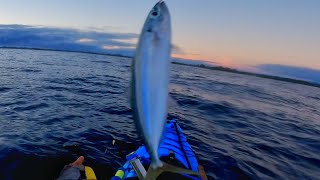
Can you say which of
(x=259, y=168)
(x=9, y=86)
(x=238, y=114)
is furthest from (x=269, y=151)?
(x=9, y=86)

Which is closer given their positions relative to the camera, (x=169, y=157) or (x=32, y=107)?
(x=169, y=157)

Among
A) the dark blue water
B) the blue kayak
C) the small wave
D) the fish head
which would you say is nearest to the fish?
the fish head

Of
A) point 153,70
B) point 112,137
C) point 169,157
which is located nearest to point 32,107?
point 112,137

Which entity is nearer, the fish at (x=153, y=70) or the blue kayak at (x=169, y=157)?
the fish at (x=153, y=70)

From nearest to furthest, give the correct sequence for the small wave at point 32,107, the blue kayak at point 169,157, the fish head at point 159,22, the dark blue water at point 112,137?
the fish head at point 159,22
the blue kayak at point 169,157
the dark blue water at point 112,137
the small wave at point 32,107

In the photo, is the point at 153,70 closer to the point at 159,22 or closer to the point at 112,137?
the point at 159,22

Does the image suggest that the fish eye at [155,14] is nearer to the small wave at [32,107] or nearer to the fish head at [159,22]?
the fish head at [159,22]

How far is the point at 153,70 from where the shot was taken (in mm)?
1489

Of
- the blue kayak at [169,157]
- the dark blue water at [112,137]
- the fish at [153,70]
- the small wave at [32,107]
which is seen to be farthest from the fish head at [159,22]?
the small wave at [32,107]

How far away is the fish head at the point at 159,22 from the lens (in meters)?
1.44

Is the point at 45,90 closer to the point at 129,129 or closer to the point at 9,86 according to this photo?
the point at 9,86

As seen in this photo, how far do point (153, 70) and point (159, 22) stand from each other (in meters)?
0.23

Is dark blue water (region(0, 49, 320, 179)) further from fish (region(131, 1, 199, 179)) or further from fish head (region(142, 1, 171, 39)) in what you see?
fish head (region(142, 1, 171, 39))

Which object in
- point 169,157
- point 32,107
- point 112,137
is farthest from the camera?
point 32,107
